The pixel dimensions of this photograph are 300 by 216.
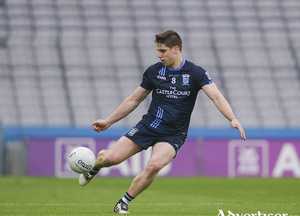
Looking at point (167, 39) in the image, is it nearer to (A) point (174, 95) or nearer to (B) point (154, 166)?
(A) point (174, 95)

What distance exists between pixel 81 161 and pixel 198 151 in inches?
348

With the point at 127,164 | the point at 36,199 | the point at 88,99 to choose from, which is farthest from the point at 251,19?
the point at 36,199

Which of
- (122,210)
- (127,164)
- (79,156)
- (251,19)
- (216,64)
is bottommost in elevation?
(127,164)

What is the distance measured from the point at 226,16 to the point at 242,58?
2.57 m

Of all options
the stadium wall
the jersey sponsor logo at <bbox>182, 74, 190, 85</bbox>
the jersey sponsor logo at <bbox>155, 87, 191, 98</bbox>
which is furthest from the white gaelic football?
the stadium wall

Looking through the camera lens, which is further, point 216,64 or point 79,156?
point 216,64

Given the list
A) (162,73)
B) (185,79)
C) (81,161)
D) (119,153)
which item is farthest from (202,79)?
(81,161)

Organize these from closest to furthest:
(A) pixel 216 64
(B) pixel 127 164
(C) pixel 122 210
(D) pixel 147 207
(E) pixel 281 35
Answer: (C) pixel 122 210 → (D) pixel 147 207 → (B) pixel 127 164 → (A) pixel 216 64 → (E) pixel 281 35

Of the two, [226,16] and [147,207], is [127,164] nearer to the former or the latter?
[147,207]

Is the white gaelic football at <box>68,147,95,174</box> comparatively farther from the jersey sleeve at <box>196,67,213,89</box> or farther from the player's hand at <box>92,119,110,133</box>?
the jersey sleeve at <box>196,67,213,89</box>

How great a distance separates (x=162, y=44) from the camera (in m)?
5.99

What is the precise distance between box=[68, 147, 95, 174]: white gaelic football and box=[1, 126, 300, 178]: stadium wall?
7875mm

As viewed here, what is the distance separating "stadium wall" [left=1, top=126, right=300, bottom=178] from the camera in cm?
1423

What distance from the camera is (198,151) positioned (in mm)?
14688
